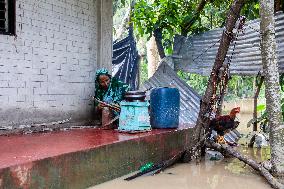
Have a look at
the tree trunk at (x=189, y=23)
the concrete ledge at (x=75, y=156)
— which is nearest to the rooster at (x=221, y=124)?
the concrete ledge at (x=75, y=156)

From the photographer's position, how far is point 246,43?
7.02 m

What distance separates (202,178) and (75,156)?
6.35ft

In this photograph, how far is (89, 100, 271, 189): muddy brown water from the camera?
4.56m

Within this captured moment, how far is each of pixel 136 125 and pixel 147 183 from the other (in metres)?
1.31

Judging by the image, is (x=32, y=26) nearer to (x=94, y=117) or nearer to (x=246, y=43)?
(x=94, y=117)

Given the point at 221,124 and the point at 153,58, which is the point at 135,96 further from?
the point at 153,58

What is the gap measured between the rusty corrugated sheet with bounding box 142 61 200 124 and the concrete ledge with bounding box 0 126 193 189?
197 cm

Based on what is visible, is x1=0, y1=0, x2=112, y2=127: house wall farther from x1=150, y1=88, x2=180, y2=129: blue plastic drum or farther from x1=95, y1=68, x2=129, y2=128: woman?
x1=150, y1=88, x2=180, y2=129: blue plastic drum

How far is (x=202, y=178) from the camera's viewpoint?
16.6 feet

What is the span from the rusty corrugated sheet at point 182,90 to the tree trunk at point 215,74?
2.60 meters

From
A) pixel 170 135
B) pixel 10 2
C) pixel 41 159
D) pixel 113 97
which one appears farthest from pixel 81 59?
pixel 41 159

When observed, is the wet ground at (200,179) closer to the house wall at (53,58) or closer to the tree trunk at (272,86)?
the tree trunk at (272,86)

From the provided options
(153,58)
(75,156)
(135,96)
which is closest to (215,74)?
(135,96)

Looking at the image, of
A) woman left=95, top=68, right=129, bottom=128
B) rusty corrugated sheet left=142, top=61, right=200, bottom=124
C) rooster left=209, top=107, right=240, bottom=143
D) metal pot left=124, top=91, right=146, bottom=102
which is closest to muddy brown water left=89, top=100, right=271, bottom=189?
rooster left=209, top=107, right=240, bottom=143
